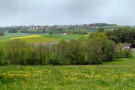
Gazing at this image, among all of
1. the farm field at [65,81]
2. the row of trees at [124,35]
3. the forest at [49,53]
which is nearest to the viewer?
the farm field at [65,81]

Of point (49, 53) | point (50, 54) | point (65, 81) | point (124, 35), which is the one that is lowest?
point (50, 54)

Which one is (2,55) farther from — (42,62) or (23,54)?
(42,62)

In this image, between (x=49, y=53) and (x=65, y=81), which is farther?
(x=49, y=53)

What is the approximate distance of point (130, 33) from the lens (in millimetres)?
117375

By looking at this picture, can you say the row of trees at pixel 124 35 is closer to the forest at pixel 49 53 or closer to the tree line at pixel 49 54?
the forest at pixel 49 53

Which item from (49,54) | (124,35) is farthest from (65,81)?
(124,35)

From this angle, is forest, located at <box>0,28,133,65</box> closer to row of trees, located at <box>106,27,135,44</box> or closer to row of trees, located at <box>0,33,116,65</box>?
row of trees, located at <box>0,33,116,65</box>

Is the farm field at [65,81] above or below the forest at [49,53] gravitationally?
above

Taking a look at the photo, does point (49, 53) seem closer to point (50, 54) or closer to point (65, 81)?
point (50, 54)

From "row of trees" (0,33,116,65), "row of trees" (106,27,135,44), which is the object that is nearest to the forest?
"row of trees" (0,33,116,65)

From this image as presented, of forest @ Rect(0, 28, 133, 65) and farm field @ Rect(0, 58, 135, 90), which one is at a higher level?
farm field @ Rect(0, 58, 135, 90)

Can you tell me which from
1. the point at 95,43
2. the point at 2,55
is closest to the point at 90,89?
the point at 2,55

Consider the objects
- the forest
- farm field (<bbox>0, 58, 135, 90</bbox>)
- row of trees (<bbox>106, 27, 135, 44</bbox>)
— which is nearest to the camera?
farm field (<bbox>0, 58, 135, 90</bbox>)

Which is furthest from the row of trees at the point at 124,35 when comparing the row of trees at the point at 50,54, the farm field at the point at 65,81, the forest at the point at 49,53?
the farm field at the point at 65,81
